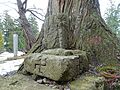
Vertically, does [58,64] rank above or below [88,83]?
above

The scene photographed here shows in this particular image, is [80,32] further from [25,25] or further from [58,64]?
[25,25]

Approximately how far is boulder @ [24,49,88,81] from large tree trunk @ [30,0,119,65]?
0.34m

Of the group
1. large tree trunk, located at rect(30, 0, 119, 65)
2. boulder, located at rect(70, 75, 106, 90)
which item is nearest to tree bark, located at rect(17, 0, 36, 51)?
large tree trunk, located at rect(30, 0, 119, 65)

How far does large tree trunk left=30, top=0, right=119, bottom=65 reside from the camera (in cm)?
311

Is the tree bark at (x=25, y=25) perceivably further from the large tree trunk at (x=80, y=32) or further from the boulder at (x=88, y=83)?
the boulder at (x=88, y=83)

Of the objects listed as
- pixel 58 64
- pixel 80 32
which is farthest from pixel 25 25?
pixel 58 64

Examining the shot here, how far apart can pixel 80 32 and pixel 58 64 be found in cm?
95

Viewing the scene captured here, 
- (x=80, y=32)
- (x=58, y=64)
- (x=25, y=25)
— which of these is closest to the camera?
(x=58, y=64)

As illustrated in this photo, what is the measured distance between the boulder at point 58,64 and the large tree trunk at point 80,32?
0.34m

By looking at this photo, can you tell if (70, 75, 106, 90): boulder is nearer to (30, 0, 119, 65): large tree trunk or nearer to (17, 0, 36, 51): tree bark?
(30, 0, 119, 65): large tree trunk

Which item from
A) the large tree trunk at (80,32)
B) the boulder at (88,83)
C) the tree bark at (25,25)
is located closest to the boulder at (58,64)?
the boulder at (88,83)

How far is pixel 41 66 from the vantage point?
262cm

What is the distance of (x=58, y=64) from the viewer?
7.80ft

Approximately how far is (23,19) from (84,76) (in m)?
4.98
